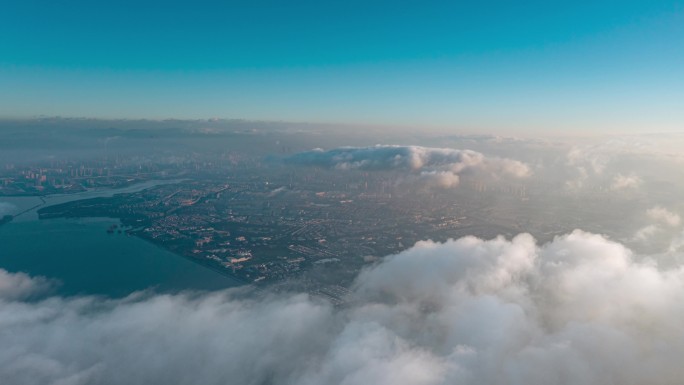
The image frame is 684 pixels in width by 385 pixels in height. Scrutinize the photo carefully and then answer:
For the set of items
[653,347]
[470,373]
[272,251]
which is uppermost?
[653,347]

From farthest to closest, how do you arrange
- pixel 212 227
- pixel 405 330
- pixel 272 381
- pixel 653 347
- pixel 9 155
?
pixel 9 155 → pixel 212 227 → pixel 405 330 → pixel 272 381 → pixel 653 347

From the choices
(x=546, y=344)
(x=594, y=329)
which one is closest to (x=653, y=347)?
(x=594, y=329)

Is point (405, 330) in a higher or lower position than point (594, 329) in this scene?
lower

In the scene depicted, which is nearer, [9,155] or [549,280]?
[549,280]

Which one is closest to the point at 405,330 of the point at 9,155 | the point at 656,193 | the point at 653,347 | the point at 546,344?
the point at 546,344

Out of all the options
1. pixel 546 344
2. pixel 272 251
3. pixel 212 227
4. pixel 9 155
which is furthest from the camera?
pixel 9 155

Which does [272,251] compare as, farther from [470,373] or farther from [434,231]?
[470,373]

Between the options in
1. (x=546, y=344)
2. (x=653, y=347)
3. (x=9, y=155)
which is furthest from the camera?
(x=9, y=155)

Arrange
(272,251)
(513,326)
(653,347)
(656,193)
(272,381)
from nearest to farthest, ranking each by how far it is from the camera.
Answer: (653,347)
(513,326)
(272,381)
(272,251)
(656,193)

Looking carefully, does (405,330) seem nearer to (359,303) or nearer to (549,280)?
(359,303)
